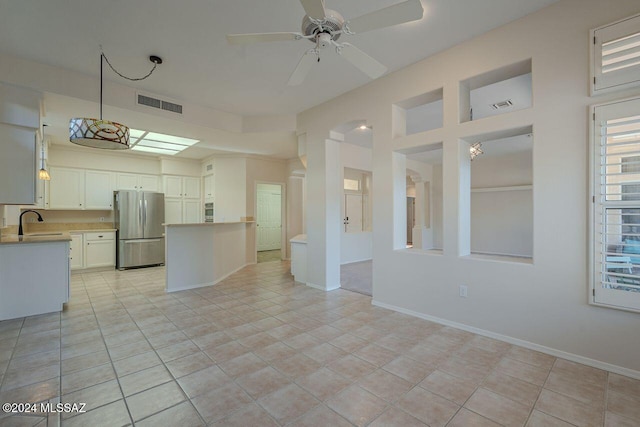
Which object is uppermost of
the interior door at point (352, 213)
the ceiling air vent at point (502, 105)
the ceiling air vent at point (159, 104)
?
the ceiling air vent at point (502, 105)

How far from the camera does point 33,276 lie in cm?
348

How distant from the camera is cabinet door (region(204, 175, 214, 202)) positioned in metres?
7.39

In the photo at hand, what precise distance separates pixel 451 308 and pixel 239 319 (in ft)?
7.94

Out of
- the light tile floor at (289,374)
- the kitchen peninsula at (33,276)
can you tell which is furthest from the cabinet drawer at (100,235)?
the light tile floor at (289,374)

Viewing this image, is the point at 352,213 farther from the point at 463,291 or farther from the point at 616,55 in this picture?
the point at 616,55

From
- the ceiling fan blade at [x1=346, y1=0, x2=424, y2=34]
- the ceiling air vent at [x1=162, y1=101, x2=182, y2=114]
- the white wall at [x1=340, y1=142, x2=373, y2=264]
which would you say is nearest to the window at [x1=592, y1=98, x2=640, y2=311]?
the ceiling fan blade at [x1=346, y1=0, x2=424, y2=34]

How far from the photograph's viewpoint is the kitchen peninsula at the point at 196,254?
4.48 meters

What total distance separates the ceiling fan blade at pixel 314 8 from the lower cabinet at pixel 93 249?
6563mm

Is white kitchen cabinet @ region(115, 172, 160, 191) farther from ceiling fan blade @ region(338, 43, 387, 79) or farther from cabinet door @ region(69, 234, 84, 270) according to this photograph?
ceiling fan blade @ region(338, 43, 387, 79)

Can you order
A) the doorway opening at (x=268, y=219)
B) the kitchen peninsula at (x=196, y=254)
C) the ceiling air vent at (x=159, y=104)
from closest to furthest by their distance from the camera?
the ceiling air vent at (x=159, y=104), the kitchen peninsula at (x=196, y=254), the doorway opening at (x=268, y=219)

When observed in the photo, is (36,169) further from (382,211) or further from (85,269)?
(382,211)

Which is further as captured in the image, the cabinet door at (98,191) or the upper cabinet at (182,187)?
the upper cabinet at (182,187)

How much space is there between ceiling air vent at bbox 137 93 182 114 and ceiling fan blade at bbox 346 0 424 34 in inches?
137

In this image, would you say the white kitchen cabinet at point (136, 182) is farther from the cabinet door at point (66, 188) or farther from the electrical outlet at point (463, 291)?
the electrical outlet at point (463, 291)
